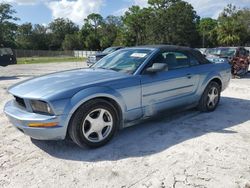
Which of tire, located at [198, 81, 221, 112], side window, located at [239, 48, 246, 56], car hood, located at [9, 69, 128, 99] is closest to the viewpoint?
car hood, located at [9, 69, 128, 99]

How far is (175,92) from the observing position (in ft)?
17.3

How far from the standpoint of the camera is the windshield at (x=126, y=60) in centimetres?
495

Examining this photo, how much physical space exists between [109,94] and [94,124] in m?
0.50

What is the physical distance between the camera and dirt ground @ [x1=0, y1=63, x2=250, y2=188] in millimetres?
3371

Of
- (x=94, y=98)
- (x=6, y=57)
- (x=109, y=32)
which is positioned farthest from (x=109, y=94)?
(x=109, y=32)

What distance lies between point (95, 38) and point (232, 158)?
72.1m

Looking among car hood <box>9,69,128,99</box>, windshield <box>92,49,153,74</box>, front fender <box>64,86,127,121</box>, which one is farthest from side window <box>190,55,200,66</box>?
front fender <box>64,86,127,121</box>

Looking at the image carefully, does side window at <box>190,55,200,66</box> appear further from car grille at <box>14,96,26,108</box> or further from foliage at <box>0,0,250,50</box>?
foliage at <box>0,0,250,50</box>

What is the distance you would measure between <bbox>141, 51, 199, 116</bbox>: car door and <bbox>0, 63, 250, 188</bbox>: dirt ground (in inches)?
17.8

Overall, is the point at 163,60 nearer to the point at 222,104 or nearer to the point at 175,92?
the point at 175,92

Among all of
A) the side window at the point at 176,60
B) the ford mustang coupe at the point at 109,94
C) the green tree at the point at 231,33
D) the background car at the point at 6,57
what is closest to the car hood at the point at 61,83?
the ford mustang coupe at the point at 109,94

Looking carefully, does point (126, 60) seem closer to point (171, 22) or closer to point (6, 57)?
point (6, 57)

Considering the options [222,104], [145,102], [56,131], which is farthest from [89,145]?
[222,104]

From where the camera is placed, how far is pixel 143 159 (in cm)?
391
